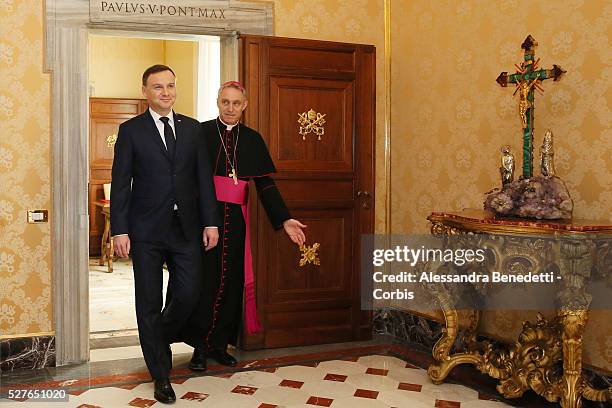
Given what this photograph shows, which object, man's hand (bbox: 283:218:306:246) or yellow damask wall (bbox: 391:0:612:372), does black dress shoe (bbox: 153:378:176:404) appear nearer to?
man's hand (bbox: 283:218:306:246)

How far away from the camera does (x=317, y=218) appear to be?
4.88 meters

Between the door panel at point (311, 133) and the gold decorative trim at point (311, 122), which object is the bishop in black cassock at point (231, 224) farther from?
the gold decorative trim at point (311, 122)

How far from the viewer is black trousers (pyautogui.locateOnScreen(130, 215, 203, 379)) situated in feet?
12.0

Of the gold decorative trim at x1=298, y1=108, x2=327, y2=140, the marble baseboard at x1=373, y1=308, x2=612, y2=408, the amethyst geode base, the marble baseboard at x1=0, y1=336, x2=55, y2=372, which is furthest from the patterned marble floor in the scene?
the gold decorative trim at x1=298, y1=108, x2=327, y2=140

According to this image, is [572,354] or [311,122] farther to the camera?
[311,122]

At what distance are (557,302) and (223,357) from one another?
2042mm

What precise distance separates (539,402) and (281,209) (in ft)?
5.96

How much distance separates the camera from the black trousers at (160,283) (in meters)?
3.66

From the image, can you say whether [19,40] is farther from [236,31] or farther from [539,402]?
[539,402]

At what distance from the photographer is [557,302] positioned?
3.31m

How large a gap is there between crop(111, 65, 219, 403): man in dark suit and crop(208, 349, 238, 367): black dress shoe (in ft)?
2.13

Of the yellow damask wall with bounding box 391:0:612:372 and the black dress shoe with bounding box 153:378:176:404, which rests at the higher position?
the yellow damask wall with bounding box 391:0:612:372

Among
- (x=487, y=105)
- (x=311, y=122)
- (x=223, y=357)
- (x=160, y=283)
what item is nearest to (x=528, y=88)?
(x=487, y=105)

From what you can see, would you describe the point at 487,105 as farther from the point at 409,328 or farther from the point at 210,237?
the point at 210,237
